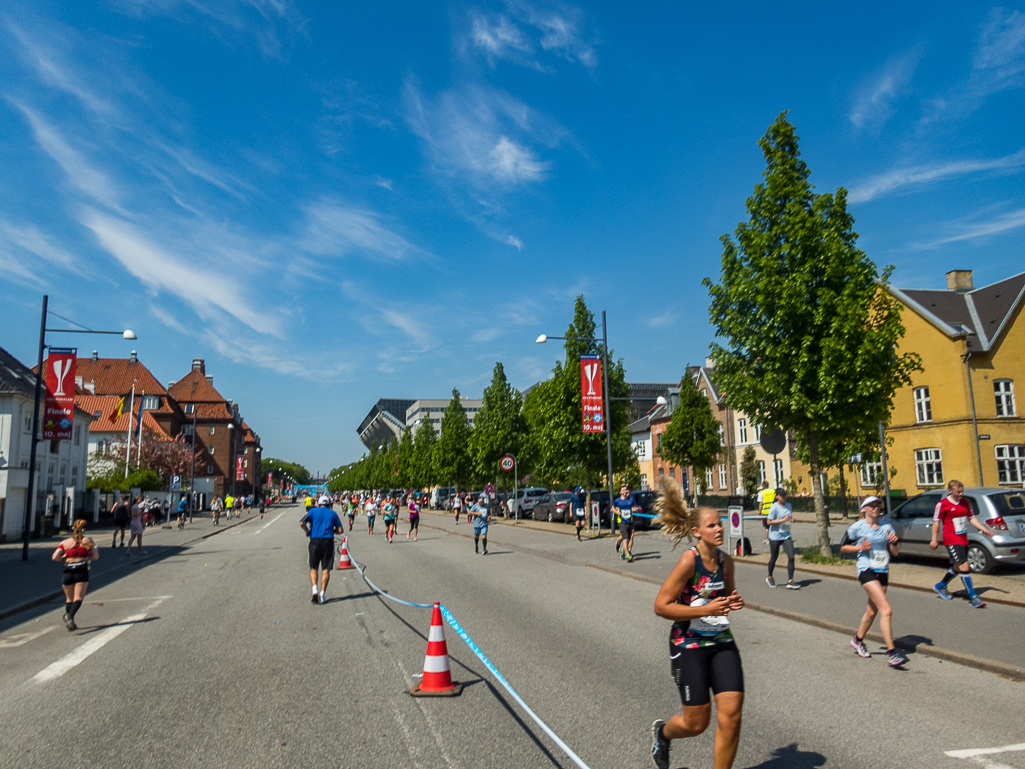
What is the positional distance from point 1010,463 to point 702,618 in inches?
1570

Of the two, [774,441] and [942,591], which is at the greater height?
[774,441]

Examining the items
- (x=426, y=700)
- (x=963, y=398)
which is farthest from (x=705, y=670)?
(x=963, y=398)

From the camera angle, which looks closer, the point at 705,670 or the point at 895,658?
the point at 705,670

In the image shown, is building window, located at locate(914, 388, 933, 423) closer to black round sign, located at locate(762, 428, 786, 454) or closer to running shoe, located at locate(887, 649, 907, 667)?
black round sign, located at locate(762, 428, 786, 454)

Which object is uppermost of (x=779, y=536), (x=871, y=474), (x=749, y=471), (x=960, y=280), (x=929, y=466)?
(x=960, y=280)

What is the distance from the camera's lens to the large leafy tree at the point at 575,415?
3170cm

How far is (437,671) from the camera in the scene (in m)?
6.36

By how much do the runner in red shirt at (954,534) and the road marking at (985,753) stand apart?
241 inches

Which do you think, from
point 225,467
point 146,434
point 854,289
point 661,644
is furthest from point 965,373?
point 225,467

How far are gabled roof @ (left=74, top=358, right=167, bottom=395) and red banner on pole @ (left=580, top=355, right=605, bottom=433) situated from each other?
265 feet

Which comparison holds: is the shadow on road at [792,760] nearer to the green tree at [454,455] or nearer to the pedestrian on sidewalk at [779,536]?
the pedestrian on sidewalk at [779,536]

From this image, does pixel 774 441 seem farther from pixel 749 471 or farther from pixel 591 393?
pixel 749 471

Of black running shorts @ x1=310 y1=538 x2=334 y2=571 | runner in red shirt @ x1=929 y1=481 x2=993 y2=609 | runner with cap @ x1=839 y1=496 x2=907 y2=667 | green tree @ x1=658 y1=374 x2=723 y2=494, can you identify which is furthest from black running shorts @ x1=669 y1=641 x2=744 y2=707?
green tree @ x1=658 y1=374 x2=723 y2=494

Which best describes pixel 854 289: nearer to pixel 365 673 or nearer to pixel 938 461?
Result: pixel 365 673
